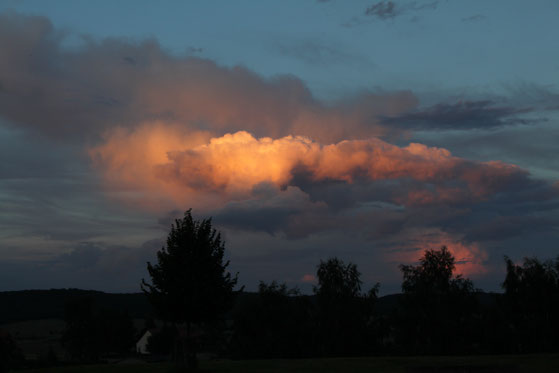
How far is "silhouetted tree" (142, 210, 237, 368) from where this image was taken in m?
39.6

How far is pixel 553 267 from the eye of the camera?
81.6 m

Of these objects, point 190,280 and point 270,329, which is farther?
point 270,329

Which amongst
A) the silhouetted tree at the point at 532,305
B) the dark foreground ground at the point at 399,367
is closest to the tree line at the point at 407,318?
the silhouetted tree at the point at 532,305

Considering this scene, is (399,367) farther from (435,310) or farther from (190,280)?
(435,310)

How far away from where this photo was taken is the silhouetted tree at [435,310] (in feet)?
270

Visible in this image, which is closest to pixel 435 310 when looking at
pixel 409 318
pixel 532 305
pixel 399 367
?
pixel 409 318

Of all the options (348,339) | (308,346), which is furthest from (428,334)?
(308,346)

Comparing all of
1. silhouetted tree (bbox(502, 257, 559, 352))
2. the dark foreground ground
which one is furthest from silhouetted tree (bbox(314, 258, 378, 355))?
the dark foreground ground

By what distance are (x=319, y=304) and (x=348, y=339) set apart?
268 inches

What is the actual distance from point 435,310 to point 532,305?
1275cm

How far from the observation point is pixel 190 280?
3956cm

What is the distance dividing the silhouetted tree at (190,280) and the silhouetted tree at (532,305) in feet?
175

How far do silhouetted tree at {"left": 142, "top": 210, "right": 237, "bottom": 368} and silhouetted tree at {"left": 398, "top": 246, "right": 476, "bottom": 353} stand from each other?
159 ft

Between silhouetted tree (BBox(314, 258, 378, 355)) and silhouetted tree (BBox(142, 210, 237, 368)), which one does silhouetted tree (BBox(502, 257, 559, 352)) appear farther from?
silhouetted tree (BBox(142, 210, 237, 368))
